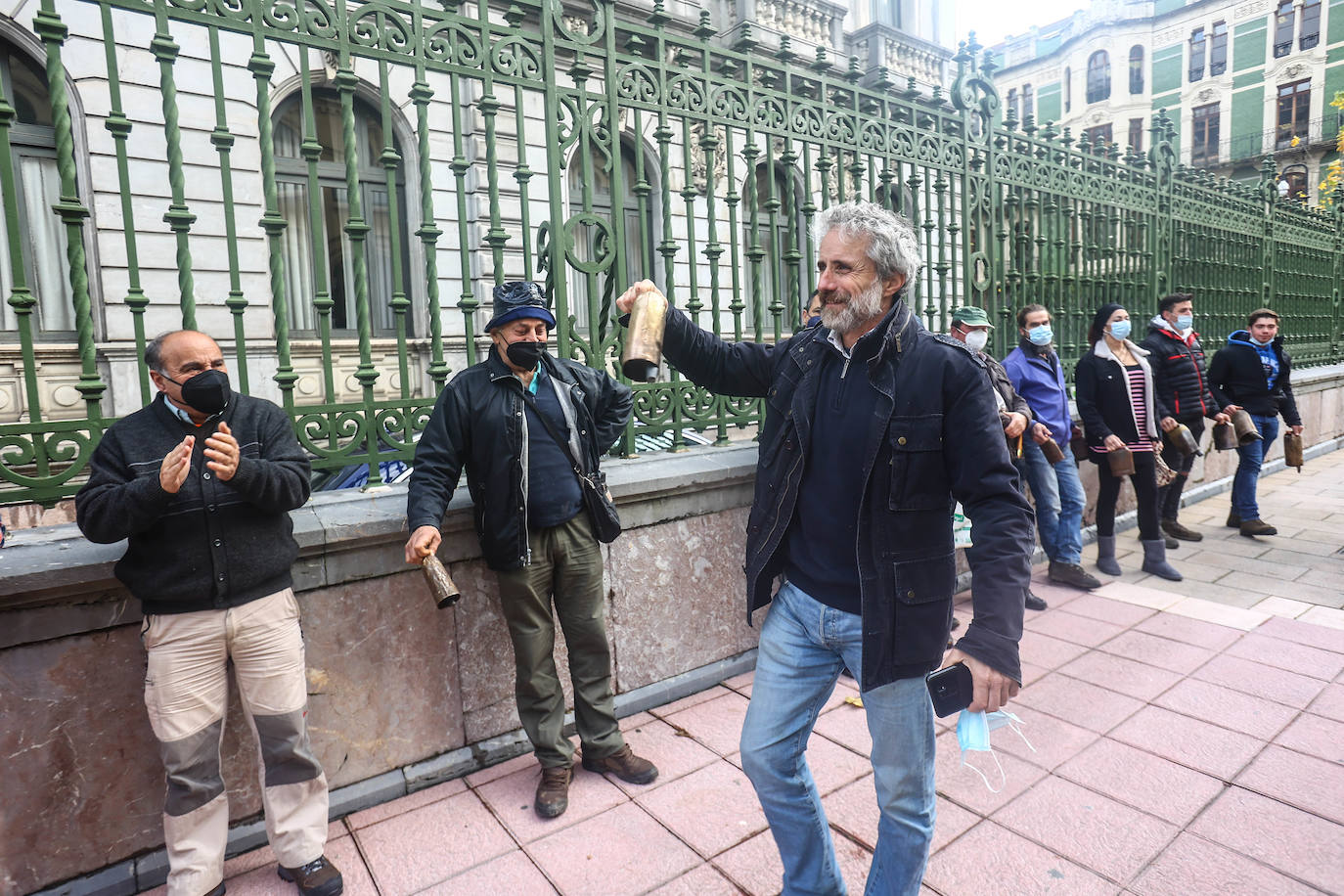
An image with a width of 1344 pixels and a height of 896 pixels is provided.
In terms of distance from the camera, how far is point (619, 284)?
398cm

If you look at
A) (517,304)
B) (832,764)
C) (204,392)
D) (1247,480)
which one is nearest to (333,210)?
(517,304)

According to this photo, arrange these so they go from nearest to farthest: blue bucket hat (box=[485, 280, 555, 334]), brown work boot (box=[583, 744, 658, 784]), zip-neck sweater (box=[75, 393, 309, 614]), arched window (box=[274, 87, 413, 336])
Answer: zip-neck sweater (box=[75, 393, 309, 614]), blue bucket hat (box=[485, 280, 555, 334]), brown work boot (box=[583, 744, 658, 784]), arched window (box=[274, 87, 413, 336])

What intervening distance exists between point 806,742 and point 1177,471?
6.34 metres

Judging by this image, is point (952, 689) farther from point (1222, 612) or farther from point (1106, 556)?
point (1106, 556)

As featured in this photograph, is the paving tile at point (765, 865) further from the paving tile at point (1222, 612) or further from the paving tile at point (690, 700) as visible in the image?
the paving tile at point (1222, 612)

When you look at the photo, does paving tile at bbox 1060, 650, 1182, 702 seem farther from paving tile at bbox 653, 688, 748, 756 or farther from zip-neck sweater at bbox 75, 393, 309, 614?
zip-neck sweater at bbox 75, 393, 309, 614

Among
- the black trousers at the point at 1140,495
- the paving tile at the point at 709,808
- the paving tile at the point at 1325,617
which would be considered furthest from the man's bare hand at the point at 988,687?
the black trousers at the point at 1140,495

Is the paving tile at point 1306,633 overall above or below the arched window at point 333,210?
below

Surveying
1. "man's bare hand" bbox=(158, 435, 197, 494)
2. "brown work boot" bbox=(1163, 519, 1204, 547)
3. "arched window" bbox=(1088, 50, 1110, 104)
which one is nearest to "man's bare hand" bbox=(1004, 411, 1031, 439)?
"brown work boot" bbox=(1163, 519, 1204, 547)

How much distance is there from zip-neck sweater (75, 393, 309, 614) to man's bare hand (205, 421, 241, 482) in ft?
0.11

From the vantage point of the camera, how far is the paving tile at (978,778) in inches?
122

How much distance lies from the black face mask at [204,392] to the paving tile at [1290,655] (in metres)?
5.34

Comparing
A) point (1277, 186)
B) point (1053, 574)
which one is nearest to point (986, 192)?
point (1053, 574)

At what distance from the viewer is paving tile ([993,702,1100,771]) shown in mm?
3430
